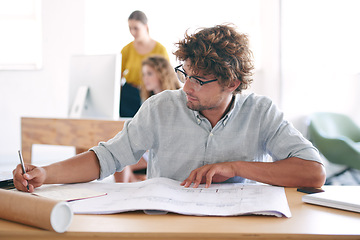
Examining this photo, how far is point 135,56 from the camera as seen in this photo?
362 cm

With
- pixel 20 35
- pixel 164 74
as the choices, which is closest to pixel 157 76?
pixel 164 74

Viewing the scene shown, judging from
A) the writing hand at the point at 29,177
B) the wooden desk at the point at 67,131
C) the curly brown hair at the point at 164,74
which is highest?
the curly brown hair at the point at 164,74

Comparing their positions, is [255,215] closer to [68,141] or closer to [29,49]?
[68,141]

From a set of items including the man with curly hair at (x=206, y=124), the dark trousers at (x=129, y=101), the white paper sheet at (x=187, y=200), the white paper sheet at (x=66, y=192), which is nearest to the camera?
the white paper sheet at (x=187, y=200)

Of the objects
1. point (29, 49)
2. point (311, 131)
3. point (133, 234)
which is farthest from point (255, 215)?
point (29, 49)

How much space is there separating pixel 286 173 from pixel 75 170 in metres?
A: 0.58

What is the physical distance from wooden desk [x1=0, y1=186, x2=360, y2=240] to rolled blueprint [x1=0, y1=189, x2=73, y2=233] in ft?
0.05

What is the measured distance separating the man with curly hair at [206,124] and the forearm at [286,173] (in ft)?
0.19

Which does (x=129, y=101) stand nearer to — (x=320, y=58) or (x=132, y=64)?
(x=132, y=64)

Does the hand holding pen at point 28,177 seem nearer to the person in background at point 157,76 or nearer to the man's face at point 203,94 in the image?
Result: the man's face at point 203,94

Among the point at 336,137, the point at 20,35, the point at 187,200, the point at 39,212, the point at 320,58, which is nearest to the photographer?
the point at 39,212

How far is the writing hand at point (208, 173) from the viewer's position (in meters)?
1.03

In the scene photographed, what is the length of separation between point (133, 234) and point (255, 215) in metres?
0.25

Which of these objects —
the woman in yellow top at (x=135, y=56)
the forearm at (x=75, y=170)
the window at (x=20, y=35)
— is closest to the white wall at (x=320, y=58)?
the woman in yellow top at (x=135, y=56)
